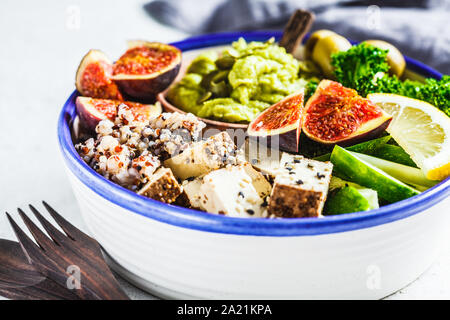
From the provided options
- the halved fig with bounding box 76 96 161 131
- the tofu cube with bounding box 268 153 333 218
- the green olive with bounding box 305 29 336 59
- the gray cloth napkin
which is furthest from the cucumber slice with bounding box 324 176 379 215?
the gray cloth napkin

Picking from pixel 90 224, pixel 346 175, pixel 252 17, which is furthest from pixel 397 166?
pixel 252 17

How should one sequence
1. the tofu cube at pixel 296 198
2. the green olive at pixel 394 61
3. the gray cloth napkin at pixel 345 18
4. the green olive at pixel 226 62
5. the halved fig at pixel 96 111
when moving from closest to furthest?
the tofu cube at pixel 296 198
the halved fig at pixel 96 111
the green olive at pixel 226 62
the green olive at pixel 394 61
the gray cloth napkin at pixel 345 18

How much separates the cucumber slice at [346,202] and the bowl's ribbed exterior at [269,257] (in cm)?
17

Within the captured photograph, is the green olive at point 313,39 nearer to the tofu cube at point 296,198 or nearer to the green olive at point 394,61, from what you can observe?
the green olive at point 394,61

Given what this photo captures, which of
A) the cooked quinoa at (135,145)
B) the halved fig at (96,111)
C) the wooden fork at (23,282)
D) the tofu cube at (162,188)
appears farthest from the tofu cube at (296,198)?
the halved fig at (96,111)

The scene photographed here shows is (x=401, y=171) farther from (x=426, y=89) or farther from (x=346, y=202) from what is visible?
(x=426, y=89)

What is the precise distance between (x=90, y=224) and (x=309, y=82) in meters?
1.67

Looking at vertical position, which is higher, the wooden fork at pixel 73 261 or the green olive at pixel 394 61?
the green olive at pixel 394 61

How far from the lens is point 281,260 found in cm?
180

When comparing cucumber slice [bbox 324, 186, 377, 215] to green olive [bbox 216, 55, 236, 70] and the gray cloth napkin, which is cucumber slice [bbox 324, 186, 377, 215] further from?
the gray cloth napkin

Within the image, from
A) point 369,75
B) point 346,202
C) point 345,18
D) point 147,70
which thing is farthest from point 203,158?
point 345,18

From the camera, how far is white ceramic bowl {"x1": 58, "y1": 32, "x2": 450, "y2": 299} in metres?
1.74

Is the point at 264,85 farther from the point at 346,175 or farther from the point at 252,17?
the point at 252,17

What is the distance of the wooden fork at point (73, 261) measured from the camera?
1969 millimetres
